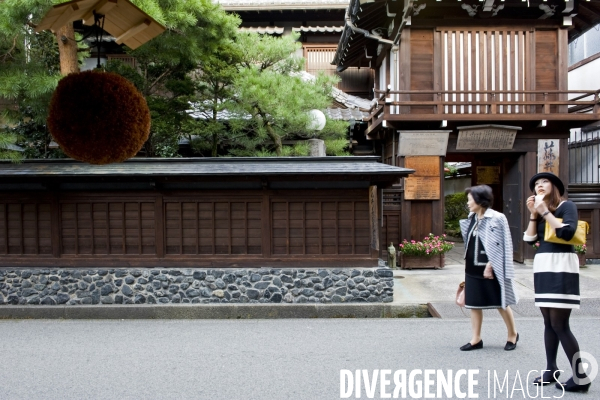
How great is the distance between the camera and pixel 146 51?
1058cm

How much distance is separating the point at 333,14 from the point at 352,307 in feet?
44.3

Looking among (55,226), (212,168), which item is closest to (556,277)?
(212,168)

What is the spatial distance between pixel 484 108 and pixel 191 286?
905 centimetres

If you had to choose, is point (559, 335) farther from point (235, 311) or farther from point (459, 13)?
point (459, 13)

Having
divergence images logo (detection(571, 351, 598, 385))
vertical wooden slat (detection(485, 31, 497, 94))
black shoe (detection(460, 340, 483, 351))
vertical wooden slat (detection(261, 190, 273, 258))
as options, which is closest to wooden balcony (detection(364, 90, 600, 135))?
vertical wooden slat (detection(485, 31, 497, 94))

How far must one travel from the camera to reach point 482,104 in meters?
12.5

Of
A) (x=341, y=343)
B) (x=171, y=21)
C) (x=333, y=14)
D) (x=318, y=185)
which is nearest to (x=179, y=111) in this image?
(x=171, y=21)

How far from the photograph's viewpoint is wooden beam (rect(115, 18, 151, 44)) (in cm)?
588

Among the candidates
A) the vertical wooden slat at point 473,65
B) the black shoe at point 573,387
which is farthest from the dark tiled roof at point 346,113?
the black shoe at point 573,387

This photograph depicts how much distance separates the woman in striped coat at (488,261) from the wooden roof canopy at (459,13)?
26.1 ft

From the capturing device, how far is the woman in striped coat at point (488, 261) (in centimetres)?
588

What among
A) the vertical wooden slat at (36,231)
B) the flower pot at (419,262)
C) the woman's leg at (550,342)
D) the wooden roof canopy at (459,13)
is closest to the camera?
the woman's leg at (550,342)

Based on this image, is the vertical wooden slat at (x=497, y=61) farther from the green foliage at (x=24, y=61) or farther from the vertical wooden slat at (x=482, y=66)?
the green foliage at (x=24, y=61)

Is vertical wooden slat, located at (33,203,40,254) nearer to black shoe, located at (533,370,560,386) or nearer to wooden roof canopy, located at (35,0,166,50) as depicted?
wooden roof canopy, located at (35,0,166,50)
